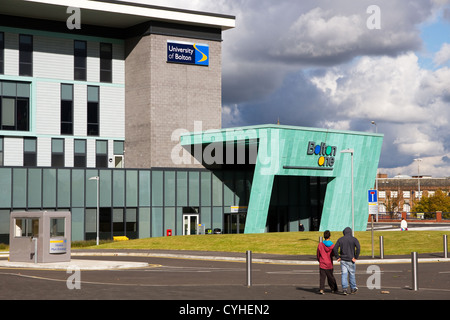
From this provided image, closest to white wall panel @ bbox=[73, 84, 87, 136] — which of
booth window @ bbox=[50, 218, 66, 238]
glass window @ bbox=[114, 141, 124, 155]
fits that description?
glass window @ bbox=[114, 141, 124, 155]

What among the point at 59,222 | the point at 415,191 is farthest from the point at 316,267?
the point at 415,191

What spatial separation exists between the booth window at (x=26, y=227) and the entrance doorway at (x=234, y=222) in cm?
3315

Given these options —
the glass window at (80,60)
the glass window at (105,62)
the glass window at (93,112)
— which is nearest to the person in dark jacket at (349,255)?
the glass window at (93,112)

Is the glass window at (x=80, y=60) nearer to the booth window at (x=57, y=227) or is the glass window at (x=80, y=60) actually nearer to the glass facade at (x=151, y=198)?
the glass facade at (x=151, y=198)

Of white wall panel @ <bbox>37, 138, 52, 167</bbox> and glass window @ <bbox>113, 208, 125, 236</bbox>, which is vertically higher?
white wall panel @ <bbox>37, 138, 52, 167</bbox>

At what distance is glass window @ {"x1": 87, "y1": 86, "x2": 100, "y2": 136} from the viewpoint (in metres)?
60.6

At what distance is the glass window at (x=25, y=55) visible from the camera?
57688 millimetres

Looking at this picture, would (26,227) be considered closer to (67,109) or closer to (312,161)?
(67,109)

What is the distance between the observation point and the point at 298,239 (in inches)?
1700

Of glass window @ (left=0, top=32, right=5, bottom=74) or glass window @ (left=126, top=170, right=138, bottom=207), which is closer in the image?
glass window @ (left=0, top=32, right=5, bottom=74)

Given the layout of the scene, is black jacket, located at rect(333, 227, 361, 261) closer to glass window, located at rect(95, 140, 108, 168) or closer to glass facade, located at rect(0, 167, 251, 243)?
glass facade, located at rect(0, 167, 251, 243)

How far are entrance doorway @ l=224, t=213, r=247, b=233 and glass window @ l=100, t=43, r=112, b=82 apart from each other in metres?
16.2
